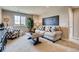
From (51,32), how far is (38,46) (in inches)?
16.3

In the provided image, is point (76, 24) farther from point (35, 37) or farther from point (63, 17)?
point (35, 37)

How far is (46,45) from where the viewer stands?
1.85 meters

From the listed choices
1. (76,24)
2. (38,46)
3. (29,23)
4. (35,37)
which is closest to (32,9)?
(29,23)

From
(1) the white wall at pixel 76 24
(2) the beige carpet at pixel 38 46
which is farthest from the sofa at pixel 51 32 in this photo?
(1) the white wall at pixel 76 24

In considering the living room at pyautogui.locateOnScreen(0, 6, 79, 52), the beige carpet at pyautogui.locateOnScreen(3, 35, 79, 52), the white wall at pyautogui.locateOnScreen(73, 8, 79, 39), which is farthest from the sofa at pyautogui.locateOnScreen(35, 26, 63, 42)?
the white wall at pyautogui.locateOnScreen(73, 8, 79, 39)

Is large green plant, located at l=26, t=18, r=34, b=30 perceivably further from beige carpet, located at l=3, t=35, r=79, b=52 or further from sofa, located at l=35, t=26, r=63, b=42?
beige carpet, located at l=3, t=35, r=79, b=52

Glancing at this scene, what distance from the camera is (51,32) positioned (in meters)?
1.91

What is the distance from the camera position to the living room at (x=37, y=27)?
1802 mm

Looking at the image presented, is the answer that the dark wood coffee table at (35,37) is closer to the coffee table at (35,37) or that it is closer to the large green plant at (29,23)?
the coffee table at (35,37)

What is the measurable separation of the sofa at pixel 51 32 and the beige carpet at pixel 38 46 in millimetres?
109

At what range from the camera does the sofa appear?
1.88 metres
